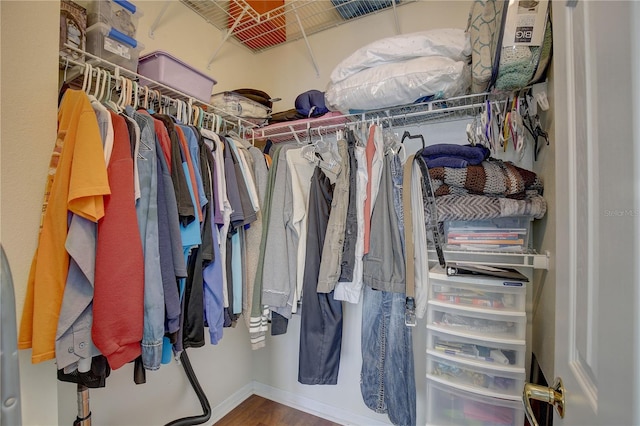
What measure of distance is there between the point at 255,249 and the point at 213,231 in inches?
10.3

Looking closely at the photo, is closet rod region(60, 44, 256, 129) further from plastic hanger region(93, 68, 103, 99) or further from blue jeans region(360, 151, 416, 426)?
blue jeans region(360, 151, 416, 426)

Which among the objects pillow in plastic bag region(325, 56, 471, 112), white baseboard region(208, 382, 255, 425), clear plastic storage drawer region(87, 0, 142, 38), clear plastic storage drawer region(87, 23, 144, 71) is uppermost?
clear plastic storage drawer region(87, 0, 142, 38)

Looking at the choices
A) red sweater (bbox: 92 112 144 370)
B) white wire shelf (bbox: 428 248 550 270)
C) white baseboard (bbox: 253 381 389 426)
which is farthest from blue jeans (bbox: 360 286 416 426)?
red sweater (bbox: 92 112 144 370)

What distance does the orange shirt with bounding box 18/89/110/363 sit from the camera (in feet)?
2.12

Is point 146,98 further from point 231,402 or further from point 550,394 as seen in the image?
point 231,402

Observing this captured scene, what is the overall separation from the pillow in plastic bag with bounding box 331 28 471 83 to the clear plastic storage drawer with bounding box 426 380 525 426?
131 centimetres

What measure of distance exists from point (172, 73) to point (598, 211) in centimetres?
145

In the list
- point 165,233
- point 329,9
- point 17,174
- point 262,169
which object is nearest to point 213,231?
point 165,233

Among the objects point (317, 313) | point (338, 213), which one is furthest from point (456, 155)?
point (317, 313)

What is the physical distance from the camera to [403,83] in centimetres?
111

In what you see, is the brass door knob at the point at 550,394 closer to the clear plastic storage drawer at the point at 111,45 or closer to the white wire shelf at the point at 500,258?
the white wire shelf at the point at 500,258

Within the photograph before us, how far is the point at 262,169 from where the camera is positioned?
1.36 metres

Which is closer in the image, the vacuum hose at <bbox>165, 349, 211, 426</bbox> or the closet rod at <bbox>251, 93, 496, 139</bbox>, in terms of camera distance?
the closet rod at <bbox>251, 93, 496, 139</bbox>

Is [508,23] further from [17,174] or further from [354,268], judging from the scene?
[17,174]
